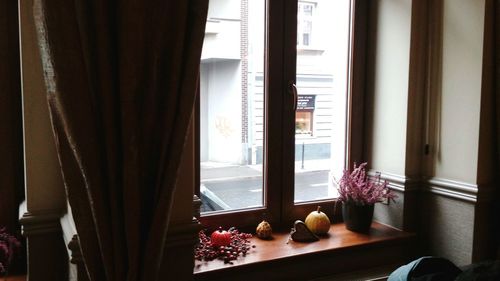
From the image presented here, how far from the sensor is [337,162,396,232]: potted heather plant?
1969mm

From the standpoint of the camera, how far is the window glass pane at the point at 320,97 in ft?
6.67

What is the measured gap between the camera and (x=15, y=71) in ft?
4.89

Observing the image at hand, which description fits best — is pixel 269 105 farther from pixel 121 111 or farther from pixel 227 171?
pixel 121 111

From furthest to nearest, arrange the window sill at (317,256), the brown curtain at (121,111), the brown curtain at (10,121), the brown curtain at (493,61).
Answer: the brown curtain at (493,61) → the window sill at (317,256) → the brown curtain at (10,121) → the brown curtain at (121,111)

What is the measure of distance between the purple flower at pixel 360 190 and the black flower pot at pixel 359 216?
0.02 m

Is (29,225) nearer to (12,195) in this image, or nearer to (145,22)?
(12,195)

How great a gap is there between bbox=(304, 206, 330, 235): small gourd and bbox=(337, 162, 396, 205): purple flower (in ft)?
0.50

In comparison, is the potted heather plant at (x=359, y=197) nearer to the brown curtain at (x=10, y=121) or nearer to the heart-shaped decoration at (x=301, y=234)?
the heart-shaped decoration at (x=301, y=234)

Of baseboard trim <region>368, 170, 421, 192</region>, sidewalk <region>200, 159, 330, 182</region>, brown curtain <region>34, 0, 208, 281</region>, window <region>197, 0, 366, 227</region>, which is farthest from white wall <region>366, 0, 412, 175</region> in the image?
brown curtain <region>34, 0, 208, 281</region>

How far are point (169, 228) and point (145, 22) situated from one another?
61 cm

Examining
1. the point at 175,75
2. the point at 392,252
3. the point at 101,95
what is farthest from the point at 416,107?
the point at 101,95

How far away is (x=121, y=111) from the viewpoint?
1104mm

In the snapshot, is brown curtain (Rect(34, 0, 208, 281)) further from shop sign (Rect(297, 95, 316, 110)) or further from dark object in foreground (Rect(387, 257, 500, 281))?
shop sign (Rect(297, 95, 316, 110))

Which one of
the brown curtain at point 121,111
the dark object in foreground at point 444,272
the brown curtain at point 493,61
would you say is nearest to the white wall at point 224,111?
the brown curtain at point 121,111
